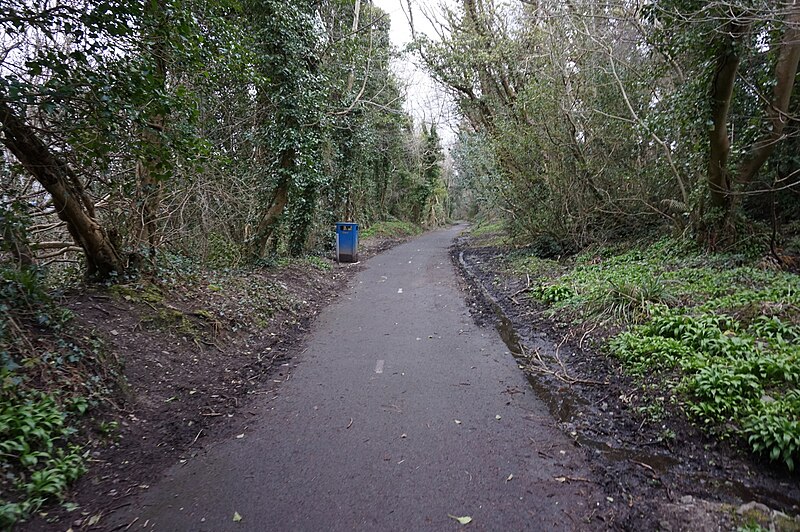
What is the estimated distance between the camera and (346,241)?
13.5 m

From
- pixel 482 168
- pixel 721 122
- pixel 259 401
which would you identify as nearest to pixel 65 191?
pixel 259 401

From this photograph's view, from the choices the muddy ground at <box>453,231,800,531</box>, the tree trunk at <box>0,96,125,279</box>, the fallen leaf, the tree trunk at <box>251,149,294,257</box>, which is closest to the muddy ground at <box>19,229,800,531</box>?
the muddy ground at <box>453,231,800,531</box>

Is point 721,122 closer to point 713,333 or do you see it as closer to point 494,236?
point 713,333

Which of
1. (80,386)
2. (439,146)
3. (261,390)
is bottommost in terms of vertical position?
(261,390)

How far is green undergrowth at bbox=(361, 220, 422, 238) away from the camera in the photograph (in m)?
21.9

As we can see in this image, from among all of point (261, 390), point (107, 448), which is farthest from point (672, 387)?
point (107, 448)

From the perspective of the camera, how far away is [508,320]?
6.87m

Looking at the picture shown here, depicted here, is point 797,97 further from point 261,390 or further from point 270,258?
point 270,258

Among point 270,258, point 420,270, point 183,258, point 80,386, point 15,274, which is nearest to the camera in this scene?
point 80,386

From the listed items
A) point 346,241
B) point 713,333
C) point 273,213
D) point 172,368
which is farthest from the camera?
point 346,241

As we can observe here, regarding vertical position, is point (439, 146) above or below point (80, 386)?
above

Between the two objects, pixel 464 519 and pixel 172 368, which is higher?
pixel 172 368

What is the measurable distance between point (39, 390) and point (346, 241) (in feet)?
34.3

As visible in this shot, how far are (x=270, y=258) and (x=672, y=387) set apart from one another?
8635mm
